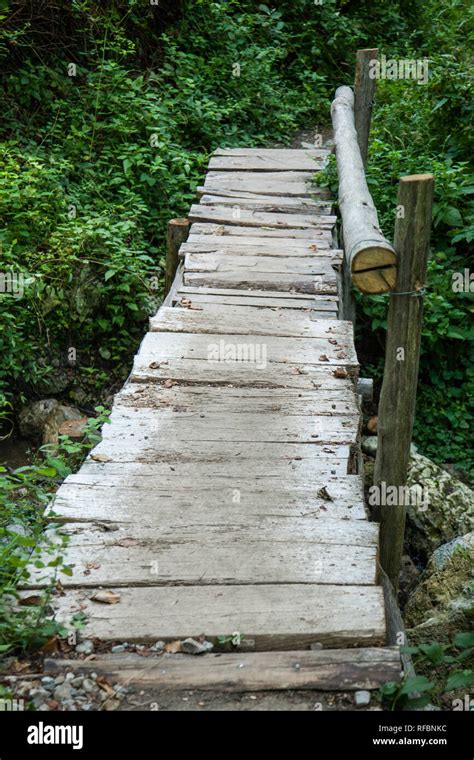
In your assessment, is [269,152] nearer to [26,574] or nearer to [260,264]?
[260,264]

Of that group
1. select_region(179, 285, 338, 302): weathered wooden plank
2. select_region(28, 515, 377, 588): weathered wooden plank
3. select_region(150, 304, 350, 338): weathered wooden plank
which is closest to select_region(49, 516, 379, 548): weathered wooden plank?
select_region(28, 515, 377, 588): weathered wooden plank

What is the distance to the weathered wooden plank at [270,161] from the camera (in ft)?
28.6

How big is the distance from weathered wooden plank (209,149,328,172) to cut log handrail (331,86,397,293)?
2.67 m

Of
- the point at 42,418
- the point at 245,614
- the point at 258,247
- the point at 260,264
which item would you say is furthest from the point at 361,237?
the point at 42,418

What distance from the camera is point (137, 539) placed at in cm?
358

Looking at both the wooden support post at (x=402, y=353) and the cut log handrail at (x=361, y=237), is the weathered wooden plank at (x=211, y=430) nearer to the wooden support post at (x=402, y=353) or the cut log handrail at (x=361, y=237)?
the wooden support post at (x=402, y=353)

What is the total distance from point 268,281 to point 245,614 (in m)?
3.56

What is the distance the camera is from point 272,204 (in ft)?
25.7

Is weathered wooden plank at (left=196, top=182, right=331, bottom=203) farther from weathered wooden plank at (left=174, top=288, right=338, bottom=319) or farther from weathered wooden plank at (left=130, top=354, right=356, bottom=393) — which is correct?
weathered wooden plank at (left=130, top=354, right=356, bottom=393)

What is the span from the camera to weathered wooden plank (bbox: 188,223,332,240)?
7.19m

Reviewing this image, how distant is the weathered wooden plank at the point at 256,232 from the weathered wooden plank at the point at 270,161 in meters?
1.49

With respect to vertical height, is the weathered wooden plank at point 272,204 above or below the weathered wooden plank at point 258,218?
above

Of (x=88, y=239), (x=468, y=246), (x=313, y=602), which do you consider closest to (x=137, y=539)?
(x=313, y=602)

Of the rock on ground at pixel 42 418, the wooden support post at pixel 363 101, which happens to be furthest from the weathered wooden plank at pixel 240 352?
the wooden support post at pixel 363 101
